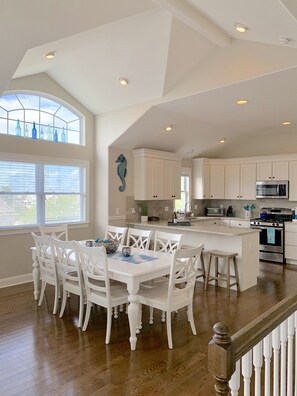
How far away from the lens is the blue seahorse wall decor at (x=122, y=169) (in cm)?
631

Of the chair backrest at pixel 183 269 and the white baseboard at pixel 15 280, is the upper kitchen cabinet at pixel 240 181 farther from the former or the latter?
the white baseboard at pixel 15 280

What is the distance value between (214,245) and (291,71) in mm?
2867

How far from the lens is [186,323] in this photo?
364cm

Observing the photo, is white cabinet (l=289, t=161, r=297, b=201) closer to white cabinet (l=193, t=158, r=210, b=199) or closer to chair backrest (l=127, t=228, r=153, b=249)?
white cabinet (l=193, t=158, r=210, b=199)

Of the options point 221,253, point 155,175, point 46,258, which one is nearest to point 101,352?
point 46,258

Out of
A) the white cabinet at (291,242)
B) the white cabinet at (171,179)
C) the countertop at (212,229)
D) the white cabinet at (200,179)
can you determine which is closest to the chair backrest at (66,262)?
the countertop at (212,229)

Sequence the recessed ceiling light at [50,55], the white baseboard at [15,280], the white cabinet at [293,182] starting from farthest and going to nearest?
→ the white cabinet at [293,182] < the white baseboard at [15,280] < the recessed ceiling light at [50,55]

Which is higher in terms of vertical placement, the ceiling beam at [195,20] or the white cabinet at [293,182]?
the ceiling beam at [195,20]

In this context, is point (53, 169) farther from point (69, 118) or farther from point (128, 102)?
point (128, 102)

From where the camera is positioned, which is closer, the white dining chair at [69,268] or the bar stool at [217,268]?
the white dining chair at [69,268]

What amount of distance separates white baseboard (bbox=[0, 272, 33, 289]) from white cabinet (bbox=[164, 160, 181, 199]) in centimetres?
328

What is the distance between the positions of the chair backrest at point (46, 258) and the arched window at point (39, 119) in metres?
2.14

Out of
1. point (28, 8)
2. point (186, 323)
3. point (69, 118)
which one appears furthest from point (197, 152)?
point (28, 8)

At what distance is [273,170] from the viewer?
7.26 m
